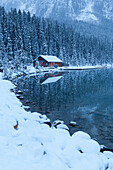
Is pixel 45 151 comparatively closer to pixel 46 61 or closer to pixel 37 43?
pixel 46 61

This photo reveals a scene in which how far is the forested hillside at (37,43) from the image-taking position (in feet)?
157

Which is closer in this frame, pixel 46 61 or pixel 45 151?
pixel 45 151

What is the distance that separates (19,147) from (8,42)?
158 feet

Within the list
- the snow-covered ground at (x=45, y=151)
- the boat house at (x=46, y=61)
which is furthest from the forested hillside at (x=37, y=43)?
the snow-covered ground at (x=45, y=151)

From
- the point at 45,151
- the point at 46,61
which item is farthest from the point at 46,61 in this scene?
the point at 45,151

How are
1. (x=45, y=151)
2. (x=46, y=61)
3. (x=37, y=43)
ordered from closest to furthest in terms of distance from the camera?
(x=45, y=151)
(x=46, y=61)
(x=37, y=43)

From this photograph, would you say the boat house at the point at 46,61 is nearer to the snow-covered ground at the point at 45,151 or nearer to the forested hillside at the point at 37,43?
the forested hillside at the point at 37,43

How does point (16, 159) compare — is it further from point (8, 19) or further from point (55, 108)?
point (8, 19)

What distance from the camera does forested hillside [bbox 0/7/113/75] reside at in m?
47.8

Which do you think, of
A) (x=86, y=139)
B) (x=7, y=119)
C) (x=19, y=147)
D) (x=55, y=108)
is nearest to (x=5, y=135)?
(x=19, y=147)

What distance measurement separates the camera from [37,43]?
200ft

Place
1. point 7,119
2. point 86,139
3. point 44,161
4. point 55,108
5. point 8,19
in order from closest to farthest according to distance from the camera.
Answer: point 44,161 < point 86,139 < point 7,119 < point 55,108 < point 8,19

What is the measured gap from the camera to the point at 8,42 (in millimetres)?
48062

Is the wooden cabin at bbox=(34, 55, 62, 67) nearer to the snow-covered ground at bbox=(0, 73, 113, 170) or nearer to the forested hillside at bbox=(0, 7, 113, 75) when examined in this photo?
the forested hillside at bbox=(0, 7, 113, 75)
